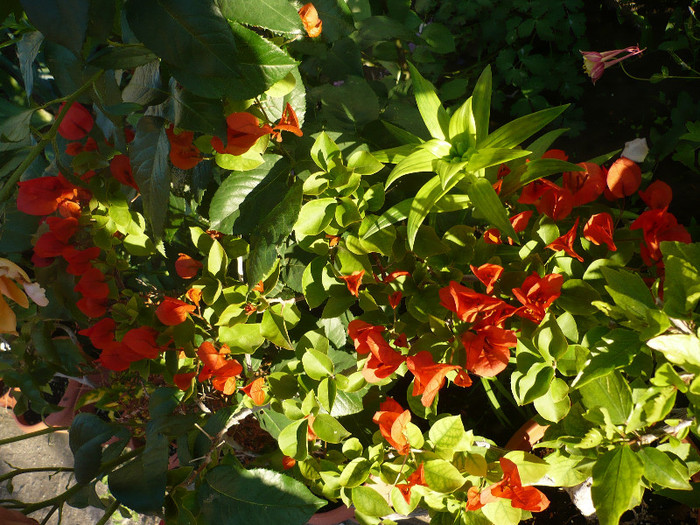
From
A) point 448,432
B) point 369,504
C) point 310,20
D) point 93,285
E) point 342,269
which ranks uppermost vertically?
point 310,20

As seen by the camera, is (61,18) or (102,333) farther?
(102,333)

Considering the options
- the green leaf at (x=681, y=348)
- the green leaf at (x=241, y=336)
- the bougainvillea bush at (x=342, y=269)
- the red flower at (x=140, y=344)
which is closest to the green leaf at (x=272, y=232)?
the bougainvillea bush at (x=342, y=269)

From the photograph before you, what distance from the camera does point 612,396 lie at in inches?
24.9

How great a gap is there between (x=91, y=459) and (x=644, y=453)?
725 mm

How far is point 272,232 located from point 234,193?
123 millimetres

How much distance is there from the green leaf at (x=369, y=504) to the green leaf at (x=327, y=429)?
85 millimetres

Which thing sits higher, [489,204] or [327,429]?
[489,204]

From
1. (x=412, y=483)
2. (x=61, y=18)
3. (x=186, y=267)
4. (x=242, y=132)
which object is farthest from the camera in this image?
(x=186, y=267)

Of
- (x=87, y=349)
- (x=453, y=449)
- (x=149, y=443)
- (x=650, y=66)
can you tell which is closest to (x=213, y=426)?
(x=149, y=443)

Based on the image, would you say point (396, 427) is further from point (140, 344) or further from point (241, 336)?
point (140, 344)

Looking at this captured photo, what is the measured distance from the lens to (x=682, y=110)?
1376 millimetres

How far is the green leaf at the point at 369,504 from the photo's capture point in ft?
2.43

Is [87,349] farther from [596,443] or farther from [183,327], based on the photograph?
[596,443]

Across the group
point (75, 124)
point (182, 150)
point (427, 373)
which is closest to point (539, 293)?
point (427, 373)
